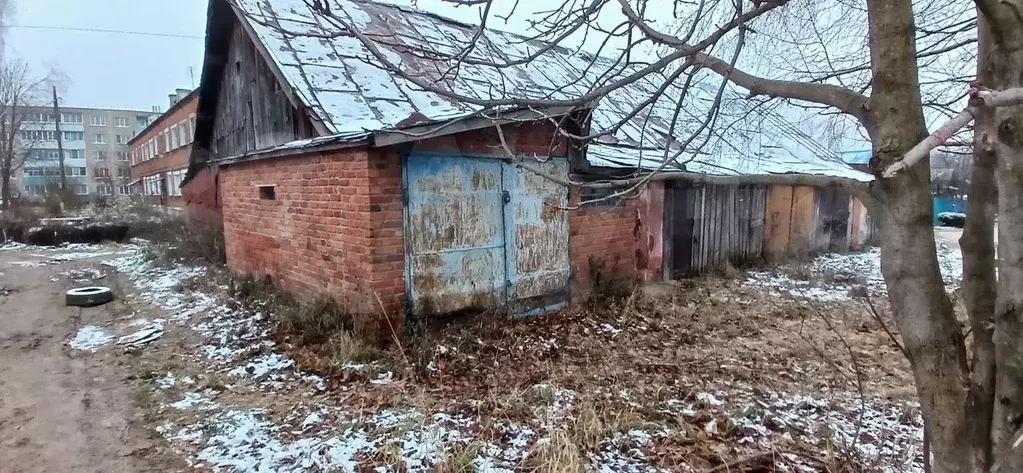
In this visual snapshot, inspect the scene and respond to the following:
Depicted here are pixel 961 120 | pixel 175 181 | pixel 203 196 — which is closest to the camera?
pixel 961 120

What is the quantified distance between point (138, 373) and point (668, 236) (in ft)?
24.4

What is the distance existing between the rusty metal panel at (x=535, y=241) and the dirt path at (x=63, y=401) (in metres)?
3.94

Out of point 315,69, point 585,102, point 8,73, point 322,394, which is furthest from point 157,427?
point 8,73

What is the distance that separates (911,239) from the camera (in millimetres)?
1769

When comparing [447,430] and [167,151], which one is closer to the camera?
[447,430]

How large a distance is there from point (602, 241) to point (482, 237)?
88.0 inches

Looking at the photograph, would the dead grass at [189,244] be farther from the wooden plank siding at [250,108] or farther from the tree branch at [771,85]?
the tree branch at [771,85]

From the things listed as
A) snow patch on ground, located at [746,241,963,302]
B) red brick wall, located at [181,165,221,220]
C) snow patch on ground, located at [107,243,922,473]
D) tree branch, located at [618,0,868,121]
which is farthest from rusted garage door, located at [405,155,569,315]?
red brick wall, located at [181,165,221,220]

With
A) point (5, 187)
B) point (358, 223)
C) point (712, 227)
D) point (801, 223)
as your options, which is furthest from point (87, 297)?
point (5, 187)

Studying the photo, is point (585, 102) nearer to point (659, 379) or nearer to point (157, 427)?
point (659, 379)

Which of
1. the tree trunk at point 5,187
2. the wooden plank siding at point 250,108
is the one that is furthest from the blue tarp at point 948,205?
the tree trunk at point 5,187

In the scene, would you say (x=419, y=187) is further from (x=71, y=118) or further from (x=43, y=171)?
(x=71, y=118)

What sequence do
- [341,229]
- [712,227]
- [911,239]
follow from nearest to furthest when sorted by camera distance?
1. [911,239]
2. [341,229]
3. [712,227]

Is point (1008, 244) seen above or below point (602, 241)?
above
